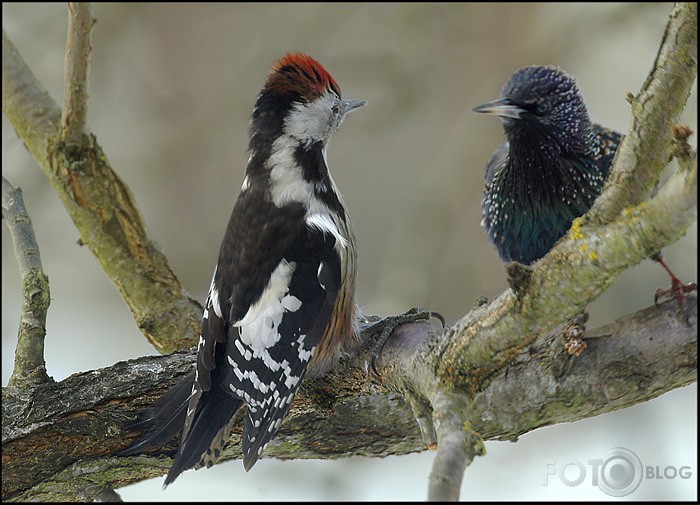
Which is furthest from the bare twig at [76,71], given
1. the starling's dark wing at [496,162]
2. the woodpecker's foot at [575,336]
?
the woodpecker's foot at [575,336]

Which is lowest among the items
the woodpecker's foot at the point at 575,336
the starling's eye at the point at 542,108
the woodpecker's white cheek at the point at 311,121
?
the woodpecker's foot at the point at 575,336

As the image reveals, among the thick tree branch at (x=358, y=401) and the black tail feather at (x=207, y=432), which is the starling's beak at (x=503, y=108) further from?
the black tail feather at (x=207, y=432)

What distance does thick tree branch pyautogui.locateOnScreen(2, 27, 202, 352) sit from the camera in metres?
2.81

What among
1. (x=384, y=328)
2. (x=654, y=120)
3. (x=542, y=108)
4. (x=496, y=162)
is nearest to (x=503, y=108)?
(x=542, y=108)

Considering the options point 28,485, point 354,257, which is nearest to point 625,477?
point 354,257

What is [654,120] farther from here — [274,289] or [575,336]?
[274,289]

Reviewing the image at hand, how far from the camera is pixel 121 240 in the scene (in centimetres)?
285

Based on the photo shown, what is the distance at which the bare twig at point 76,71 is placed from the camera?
2562 millimetres

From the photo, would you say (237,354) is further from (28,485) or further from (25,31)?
(25,31)

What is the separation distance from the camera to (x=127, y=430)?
6.84 ft

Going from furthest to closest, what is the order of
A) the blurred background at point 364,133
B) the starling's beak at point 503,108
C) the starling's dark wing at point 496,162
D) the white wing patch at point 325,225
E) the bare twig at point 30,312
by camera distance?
the blurred background at point 364,133 < the starling's dark wing at point 496,162 < the starling's beak at point 503,108 < the white wing patch at point 325,225 < the bare twig at point 30,312

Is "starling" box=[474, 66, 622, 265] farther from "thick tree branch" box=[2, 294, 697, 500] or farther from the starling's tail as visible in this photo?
the starling's tail

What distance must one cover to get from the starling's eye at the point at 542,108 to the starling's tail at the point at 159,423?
1420 mm

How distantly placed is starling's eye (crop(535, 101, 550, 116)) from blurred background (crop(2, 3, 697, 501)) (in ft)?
3.09
